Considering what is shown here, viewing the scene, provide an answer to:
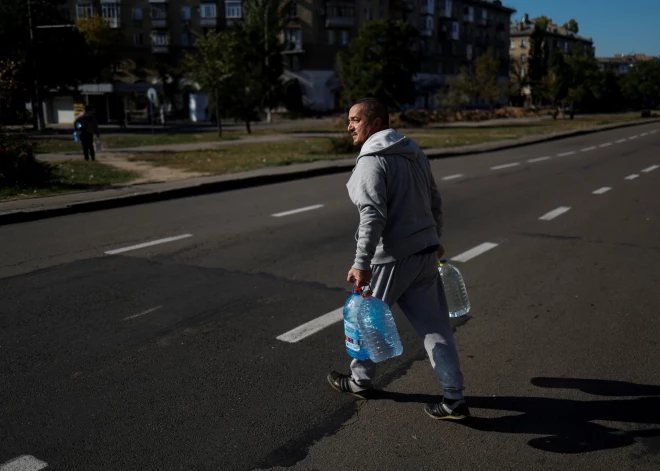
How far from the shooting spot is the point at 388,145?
3.53 metres

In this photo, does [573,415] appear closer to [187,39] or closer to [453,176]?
[453,176]

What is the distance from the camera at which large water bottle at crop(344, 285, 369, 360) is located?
3777 millimetres

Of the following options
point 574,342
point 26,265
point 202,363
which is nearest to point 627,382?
point 574,342

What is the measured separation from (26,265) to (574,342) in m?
5.64

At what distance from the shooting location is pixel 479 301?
6.21 meters

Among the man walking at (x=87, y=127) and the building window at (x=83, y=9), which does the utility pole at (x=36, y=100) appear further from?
the building window at (x=83, y=9)

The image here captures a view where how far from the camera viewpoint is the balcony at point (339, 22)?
7850cm

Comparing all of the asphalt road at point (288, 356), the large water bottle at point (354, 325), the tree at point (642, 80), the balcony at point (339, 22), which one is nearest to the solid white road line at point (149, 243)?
the asphalt road at point (288, 356)

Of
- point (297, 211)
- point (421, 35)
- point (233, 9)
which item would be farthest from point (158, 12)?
point (297, 211)

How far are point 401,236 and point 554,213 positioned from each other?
8.30 metres

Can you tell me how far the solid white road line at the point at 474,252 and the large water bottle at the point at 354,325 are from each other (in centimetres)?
414

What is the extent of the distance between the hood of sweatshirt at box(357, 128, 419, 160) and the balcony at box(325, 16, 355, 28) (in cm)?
7837

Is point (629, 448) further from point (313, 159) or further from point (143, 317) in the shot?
point (313, 159)

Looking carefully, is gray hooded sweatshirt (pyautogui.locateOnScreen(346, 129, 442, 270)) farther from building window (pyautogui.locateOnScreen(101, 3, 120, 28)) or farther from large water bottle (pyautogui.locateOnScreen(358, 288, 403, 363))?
building window (pyautogui.locateOnScreen(101, 3, 120, 28))
